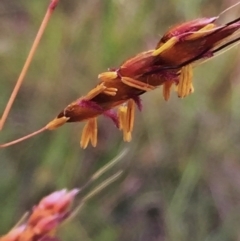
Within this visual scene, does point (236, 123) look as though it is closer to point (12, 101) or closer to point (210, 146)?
point (210, 146)

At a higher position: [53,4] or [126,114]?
[53,4]

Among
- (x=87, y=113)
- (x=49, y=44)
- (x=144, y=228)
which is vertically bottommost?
(x=144, y=228)

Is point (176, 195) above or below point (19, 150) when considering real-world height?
below

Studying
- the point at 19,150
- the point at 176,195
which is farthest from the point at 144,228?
the point at 19,150

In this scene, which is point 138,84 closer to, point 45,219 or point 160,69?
point 160,69

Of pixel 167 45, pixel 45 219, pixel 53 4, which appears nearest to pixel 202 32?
pixel 167 45

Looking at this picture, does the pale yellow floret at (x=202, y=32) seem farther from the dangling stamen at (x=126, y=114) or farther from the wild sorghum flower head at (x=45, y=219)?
the wild sorghum flower head at (x=45, y=219)
